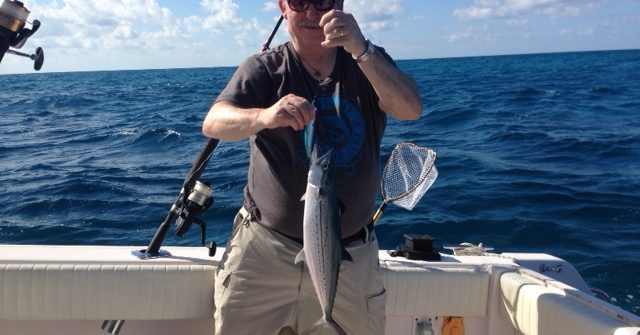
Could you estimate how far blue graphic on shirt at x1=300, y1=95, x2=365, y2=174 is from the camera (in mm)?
3273

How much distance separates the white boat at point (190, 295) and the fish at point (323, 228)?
4.20ft

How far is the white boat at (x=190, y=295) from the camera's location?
3.77 m

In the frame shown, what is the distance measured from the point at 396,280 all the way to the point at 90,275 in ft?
6.55

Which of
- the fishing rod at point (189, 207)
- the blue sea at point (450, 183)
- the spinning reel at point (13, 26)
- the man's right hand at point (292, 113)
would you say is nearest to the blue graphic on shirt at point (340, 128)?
the man's right hand at point (292, 113)

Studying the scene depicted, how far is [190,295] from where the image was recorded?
3930 mm

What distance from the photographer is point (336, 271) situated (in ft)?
9.50

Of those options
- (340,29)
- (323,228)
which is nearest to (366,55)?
(340,29)

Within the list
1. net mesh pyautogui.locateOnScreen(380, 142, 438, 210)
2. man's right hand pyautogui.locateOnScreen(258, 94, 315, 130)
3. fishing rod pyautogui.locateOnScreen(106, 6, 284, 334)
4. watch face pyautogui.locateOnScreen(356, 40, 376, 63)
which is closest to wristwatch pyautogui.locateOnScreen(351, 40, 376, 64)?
watch face pyautogui.locateOnScreen(356, 40, 376, 63)

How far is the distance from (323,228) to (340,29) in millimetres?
939

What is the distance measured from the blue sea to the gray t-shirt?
5166mm

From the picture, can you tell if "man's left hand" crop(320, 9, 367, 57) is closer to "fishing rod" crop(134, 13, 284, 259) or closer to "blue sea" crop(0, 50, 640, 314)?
"fishing rod" crop(134, 13, 284, 259)

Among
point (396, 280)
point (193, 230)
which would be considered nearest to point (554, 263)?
point (396, 280)

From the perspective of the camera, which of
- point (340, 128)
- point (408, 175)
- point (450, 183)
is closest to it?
point (340, 128)

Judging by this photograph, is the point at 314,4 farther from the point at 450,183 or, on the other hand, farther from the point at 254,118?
the point at 450,183
